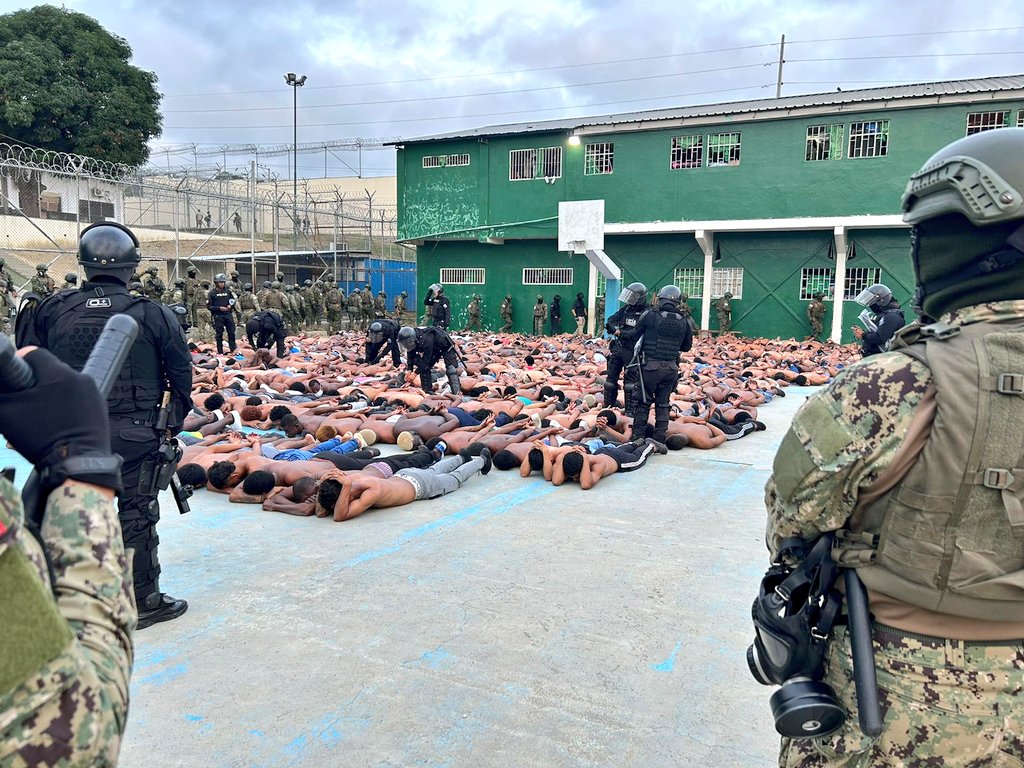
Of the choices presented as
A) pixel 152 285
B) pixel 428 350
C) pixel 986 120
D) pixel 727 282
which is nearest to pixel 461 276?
pixel 727 282

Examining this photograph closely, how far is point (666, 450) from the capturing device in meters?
A: 7.32

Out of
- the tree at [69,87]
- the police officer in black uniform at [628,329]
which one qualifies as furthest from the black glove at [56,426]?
the tree at [69,87]

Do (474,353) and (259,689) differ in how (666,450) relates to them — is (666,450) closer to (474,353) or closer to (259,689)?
(259,689)

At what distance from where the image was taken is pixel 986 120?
682 inches

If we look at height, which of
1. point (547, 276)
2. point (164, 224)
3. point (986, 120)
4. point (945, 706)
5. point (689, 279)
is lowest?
point (945, 706)

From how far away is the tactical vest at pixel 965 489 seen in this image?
52.1 inches

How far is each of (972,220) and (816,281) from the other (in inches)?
781

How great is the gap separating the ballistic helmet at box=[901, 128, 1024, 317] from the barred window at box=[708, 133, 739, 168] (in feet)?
64.6

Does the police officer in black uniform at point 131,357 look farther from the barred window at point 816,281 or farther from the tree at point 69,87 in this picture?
the tree at point 69,87

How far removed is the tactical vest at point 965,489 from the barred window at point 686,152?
66.2 feet

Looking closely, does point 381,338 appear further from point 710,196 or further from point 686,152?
point 686,152

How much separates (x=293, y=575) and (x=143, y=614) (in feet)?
2.63

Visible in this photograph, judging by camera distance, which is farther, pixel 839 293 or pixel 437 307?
pixel 839 293

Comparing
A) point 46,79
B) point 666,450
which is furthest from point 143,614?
point 46,79
